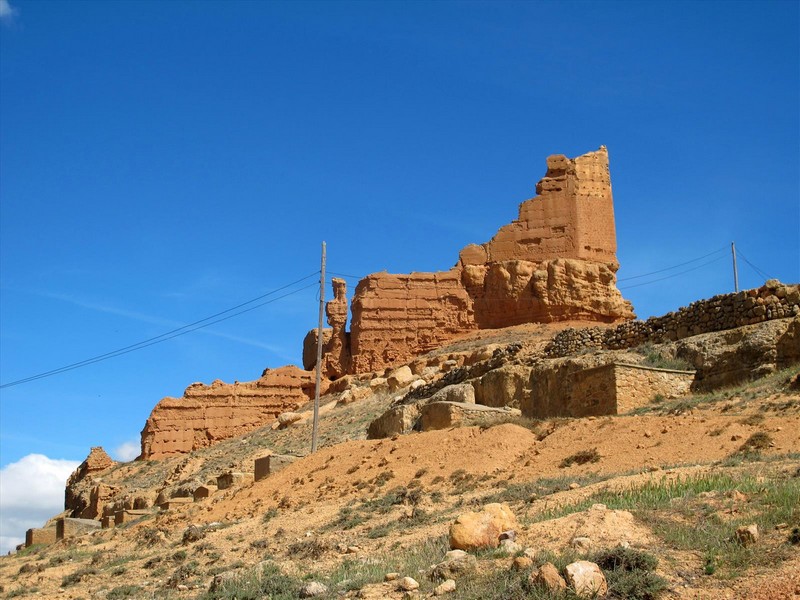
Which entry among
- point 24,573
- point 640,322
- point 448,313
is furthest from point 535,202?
point 24,573

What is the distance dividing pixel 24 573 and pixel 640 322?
14018mm

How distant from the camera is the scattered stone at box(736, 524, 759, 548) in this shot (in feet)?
29.9

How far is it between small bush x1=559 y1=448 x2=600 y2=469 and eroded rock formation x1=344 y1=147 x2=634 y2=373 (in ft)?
114

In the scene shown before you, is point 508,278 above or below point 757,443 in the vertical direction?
above

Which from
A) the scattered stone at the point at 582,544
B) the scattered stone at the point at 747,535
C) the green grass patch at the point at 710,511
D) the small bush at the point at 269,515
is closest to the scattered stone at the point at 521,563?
the scattered stone at the point at 582,544

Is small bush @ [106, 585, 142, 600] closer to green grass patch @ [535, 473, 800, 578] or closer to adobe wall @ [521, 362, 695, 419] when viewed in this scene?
green grass patch @ [535, 473, 800, 578]

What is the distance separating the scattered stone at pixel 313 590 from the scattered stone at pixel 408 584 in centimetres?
88

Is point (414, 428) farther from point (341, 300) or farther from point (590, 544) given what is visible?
point (341, 300)

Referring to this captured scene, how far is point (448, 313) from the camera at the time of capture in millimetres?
52031

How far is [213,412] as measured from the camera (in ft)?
163

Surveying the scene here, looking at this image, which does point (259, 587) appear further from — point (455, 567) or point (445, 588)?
point (445, 588)

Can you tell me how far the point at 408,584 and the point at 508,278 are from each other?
4182 centimetres

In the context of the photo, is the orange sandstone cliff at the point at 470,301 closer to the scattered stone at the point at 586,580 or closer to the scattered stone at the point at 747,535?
the scattered stone at the point at 747,535

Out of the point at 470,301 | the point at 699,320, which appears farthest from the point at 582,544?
the point at 470,301
